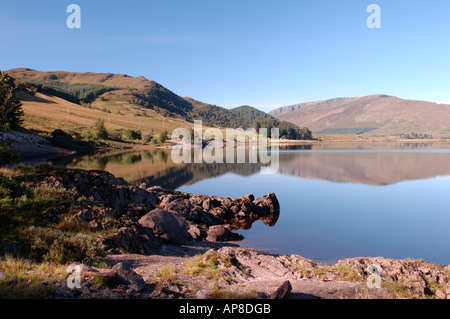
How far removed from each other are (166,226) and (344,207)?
21840 mm

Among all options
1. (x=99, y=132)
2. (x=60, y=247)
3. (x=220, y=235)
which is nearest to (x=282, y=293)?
(x=60, y=247)

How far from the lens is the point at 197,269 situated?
11.0 metres

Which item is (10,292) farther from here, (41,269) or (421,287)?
(421,287)

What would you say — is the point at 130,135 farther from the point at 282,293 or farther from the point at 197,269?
the point at 282,293

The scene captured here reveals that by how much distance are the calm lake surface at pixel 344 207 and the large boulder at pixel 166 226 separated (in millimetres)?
5942

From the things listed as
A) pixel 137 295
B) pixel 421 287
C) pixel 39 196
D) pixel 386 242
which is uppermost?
pixel 39 196

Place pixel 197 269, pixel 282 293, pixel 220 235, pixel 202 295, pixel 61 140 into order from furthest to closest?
pixel 61 140
pixel 220 235
pixel 197 269
pixel 202 295
pixel 282 293

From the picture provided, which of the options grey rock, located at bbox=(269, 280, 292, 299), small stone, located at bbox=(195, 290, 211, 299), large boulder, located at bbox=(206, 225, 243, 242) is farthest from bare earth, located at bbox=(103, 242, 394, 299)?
large boulder, located at bbox=(206, 225, 243, 242)

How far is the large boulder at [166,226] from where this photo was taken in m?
17.0

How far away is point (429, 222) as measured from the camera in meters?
25.7

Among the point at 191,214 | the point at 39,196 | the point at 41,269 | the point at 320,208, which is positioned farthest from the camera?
the point at 320,208

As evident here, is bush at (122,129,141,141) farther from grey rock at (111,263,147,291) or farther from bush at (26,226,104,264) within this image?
grey rock at (111,263,147,291)
